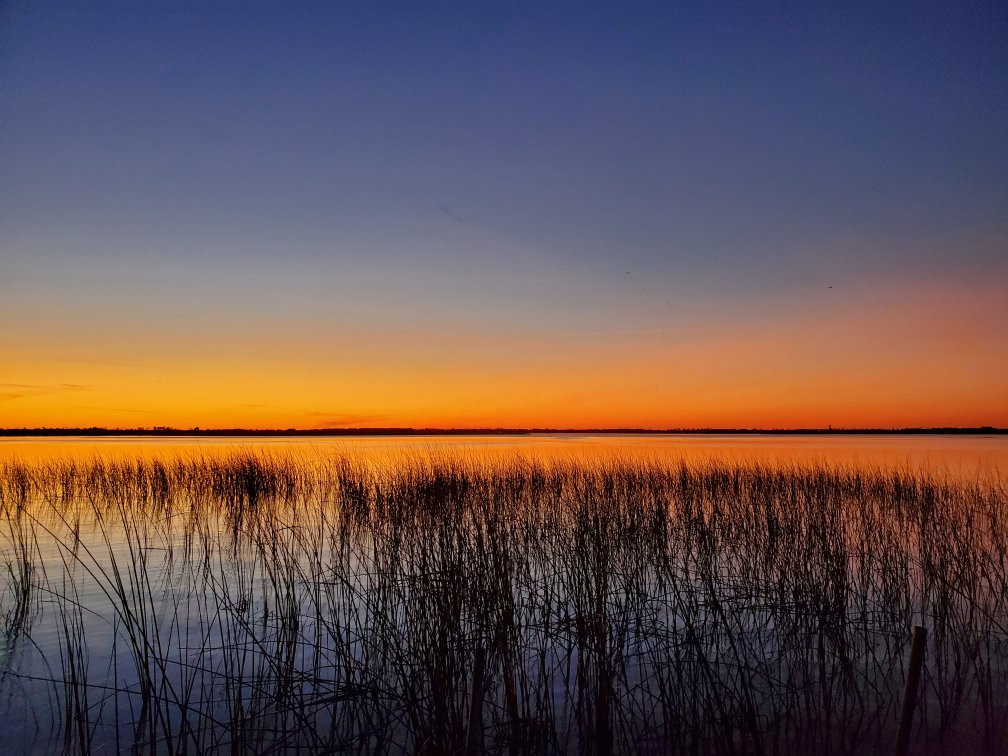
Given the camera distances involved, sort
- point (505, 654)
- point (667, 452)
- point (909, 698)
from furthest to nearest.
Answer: point (667, 452), point (505, 654), point (909, 698)

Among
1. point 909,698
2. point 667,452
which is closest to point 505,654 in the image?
point 909,698

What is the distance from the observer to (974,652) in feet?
14.6

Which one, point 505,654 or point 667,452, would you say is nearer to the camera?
point 505,654

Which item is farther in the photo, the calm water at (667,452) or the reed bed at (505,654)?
the calm water at (667,452)

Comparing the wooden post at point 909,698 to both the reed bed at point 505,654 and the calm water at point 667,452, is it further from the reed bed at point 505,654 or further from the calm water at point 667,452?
the calm water at point 667,452

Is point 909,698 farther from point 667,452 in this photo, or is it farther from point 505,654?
point 667,452

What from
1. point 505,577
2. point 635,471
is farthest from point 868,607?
point 635,471

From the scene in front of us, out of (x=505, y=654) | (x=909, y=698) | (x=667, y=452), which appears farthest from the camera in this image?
(x=667, y=452)

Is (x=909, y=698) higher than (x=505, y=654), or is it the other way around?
(x=909, y=698)

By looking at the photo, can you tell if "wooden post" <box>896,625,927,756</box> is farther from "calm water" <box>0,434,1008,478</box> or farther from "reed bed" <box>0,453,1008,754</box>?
"calm water" <box>0,434,1008,478</box>

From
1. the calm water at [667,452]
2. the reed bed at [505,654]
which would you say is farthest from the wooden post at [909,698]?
the calm water at [667,452]

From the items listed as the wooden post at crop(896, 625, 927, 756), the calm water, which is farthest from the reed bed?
the calm water

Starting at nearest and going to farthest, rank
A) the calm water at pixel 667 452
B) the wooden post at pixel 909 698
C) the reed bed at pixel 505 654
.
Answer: the wooden post at pixel 909 698 < the reed bed at pixel 505 654 < the calm water at pixel 667 452

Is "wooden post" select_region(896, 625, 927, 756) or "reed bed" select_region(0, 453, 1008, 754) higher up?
"wooden post" select_region(896, 625, 927, 756)
